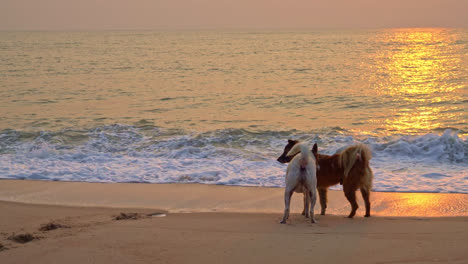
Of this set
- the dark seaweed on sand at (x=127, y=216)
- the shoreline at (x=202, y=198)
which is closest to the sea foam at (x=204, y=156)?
the shoreline at (x=202, y=198)

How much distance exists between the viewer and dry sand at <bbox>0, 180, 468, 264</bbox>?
16.6 ft

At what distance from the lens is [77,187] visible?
9.05 m

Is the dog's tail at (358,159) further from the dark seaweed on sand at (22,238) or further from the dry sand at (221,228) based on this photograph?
the dark seaweed on sand at (22,238)

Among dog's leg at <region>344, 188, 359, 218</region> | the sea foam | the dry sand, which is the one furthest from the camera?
the sea foam

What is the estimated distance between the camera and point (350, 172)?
21.0ft

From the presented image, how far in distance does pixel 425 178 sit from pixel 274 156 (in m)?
3.54

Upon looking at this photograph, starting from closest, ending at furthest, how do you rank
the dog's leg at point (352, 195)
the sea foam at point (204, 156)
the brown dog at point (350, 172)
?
the brown dog at point (350, 172), the dog's leg at point (352, 195), the sea foam at point (204, 156)

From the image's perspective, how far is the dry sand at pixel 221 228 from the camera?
506 centimetres

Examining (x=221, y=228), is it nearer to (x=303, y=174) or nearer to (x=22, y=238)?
(x=303, y=174)

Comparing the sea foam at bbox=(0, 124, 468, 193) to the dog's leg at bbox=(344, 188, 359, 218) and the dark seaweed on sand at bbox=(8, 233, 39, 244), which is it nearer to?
the dog's leg at bbox=(344, 188, 359, 218)

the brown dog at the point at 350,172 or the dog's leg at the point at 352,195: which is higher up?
the brown dog at the point at 350,172

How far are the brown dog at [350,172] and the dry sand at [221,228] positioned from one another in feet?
1.26

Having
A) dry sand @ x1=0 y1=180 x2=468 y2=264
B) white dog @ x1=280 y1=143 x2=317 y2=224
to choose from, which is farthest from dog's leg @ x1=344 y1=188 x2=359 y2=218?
white dog @ x1=280 y1=143 x2=317 y2=224

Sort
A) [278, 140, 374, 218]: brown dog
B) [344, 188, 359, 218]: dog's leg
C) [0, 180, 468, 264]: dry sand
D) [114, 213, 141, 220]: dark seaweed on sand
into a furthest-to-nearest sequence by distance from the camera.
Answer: [114, 213, 141, 220]: dark seaweed on sand < [344, 188, 359, 218]: dog's leg < [278, 140, 374, 218]: brown dog < [0, 180, 468, 264]: dry sand
